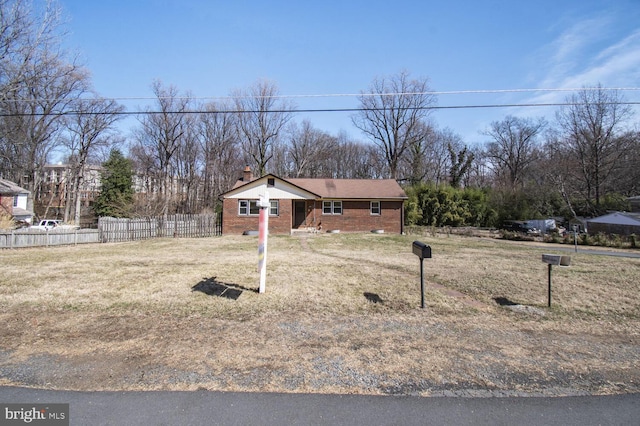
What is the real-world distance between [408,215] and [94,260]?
28396 mm

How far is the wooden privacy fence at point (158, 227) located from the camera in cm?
1872

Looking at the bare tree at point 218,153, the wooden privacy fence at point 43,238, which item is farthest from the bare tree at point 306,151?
the wooden privacy fence at point 43,238

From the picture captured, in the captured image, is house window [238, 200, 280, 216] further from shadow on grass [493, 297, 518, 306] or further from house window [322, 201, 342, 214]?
shadow on grass [493, 297, 518, 306]

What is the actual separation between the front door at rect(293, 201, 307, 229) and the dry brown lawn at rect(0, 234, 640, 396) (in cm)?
1768

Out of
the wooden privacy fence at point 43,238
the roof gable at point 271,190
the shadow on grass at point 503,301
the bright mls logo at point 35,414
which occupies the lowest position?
the bright mls logo at point 35,414

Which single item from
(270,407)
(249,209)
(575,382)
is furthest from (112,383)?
(249,209)

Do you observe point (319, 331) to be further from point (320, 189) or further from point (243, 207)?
point (320, 189)

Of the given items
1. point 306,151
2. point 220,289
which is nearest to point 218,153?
point 306,151

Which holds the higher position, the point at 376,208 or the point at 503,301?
the point at 376,208

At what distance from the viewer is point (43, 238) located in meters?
16.0

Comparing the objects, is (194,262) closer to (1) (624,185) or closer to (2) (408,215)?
(2) (408,215)

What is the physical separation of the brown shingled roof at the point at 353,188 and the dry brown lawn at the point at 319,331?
17.8 m

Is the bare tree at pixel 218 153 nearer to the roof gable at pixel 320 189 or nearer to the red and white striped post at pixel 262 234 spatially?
the roof gable at pixel 320 189

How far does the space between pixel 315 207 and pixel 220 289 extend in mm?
19591
